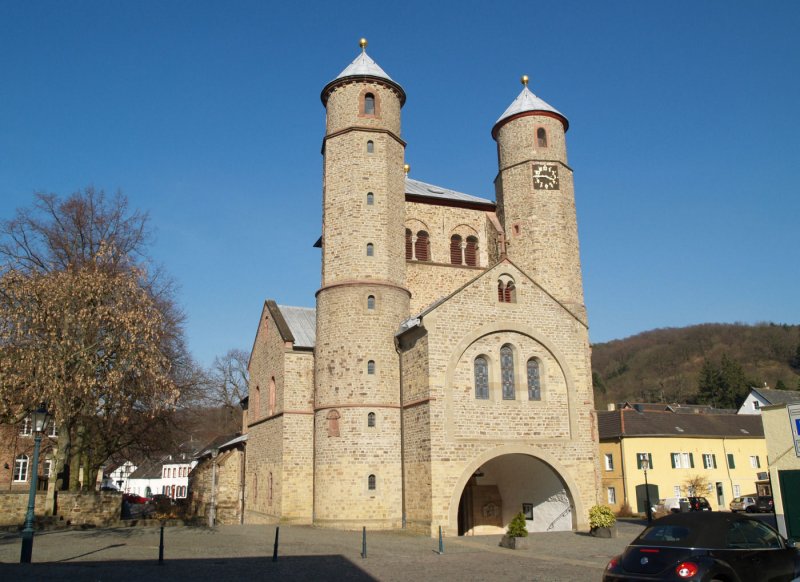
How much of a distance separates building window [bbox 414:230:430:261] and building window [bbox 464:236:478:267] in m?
1.95

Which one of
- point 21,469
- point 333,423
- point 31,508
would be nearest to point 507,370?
point 333,423

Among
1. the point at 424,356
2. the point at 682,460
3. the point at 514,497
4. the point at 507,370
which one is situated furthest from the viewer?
the point at 682,460

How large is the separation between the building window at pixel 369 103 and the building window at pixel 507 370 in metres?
11.2

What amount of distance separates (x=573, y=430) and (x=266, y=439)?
41.7 ft

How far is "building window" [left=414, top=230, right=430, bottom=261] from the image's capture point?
30.0m

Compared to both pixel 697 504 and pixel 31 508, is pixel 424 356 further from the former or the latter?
pixel 697 504

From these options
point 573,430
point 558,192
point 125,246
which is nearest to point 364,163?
point 558,192

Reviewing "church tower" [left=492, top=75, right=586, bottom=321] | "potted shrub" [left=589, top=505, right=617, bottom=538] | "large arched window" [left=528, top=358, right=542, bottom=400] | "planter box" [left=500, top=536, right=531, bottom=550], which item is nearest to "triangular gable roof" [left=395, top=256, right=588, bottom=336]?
"large arched window" [left=528, top=358, right=542, bottom=400]

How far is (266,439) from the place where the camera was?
28.5 m

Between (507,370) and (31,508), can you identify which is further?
(507,370)

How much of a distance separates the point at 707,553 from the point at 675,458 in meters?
36.8

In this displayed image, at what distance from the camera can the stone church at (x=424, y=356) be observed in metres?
22.5

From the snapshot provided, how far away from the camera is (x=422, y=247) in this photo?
30.2 metres

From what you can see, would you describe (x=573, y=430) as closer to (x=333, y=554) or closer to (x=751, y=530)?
(x=333, y=554)
